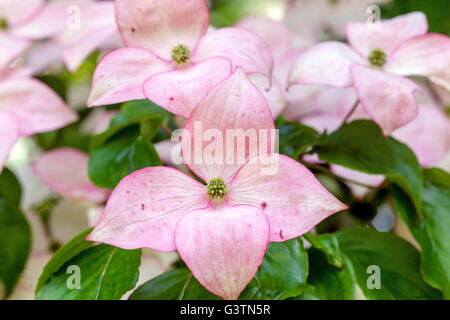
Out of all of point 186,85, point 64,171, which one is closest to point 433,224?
point 186,85

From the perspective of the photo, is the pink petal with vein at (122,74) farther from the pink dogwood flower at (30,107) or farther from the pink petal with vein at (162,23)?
the pink dogwood flower at (30,107)

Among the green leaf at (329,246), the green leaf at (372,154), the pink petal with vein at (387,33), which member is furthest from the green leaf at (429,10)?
the green leaf at (329,246)

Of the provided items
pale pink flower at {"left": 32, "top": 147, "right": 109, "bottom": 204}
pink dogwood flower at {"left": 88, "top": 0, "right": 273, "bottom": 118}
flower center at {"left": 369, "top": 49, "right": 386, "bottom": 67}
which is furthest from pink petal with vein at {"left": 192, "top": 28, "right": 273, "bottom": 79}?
pale pink flower at {"left": 32, "top": 147, "right": 109, "bottom": 204}

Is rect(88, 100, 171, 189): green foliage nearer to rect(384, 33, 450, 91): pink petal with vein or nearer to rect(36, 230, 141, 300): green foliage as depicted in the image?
rect(36, 230, 141, 300): green foliage

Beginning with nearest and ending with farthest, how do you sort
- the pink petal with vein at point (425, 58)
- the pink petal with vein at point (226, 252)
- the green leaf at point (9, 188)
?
1. the pink petal with vein at point (226, 252)
2. the pink petal with vein at point (425, 58)
3. the green leaf at point (9, 188)

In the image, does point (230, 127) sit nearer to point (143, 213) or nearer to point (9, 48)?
point (143, 213)
